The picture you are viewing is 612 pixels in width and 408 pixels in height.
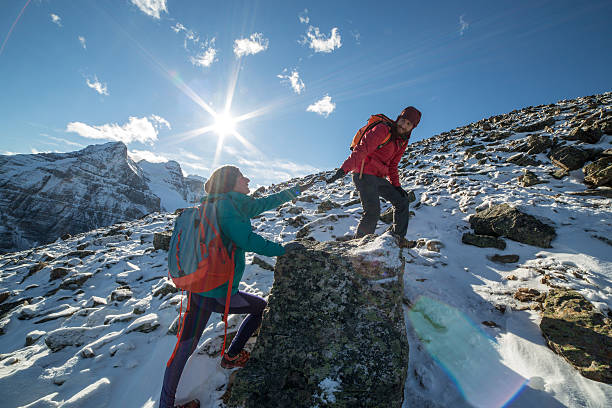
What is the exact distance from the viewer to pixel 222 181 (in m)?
2.59

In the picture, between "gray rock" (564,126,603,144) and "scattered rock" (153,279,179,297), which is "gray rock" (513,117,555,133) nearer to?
"gray rock" (564,126,603,144)

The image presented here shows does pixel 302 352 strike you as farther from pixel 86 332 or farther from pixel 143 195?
pixel 143 195

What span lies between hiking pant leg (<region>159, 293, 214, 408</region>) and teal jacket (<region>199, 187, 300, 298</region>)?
0.51 feet

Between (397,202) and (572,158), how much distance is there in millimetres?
7030

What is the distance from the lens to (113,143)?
496ft

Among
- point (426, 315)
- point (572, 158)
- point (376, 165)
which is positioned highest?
point (572, 158)

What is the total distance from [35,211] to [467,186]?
15130 cm

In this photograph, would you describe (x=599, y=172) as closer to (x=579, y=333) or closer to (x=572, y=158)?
(x=572, y=158)

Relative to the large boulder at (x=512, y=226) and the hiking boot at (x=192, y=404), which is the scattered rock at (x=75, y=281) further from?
the large boulder at (x=512, y=226)

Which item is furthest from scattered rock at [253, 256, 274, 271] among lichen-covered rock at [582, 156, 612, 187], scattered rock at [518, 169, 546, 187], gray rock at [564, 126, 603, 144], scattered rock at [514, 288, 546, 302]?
gray rock at [564, 126, 603, 144]

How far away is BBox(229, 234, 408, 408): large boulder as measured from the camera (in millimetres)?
1853

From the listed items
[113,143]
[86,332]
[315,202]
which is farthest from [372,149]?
[113,143]

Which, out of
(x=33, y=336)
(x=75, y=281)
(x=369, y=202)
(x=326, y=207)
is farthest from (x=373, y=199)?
(x=75, y=281)

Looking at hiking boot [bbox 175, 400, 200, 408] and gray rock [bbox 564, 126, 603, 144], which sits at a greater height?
gray rock [bbox 564, 126, 603, 144]
